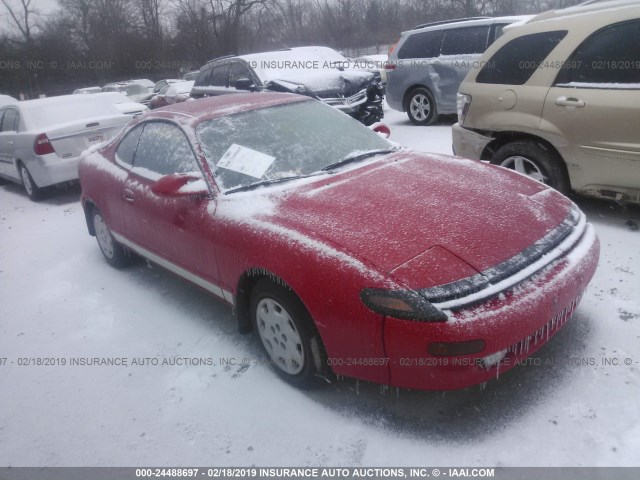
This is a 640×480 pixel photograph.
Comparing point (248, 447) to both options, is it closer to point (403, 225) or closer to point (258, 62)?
point (403, 225)

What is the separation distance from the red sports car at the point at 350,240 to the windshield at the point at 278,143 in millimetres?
13

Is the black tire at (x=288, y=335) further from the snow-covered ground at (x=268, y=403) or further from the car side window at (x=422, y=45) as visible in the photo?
the car side window at (x=422, y=45)

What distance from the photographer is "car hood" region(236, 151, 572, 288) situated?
2189mm

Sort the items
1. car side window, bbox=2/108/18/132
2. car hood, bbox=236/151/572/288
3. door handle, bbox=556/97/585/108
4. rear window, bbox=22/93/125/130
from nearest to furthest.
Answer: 1. car hood, bbox=236/151/572/288
2. door handle, bbox=556/97/585/108
3. rear window, bbox=22/93/125/130
4. car side window, bbox=2/108/18/132

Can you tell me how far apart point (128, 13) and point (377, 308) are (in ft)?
153

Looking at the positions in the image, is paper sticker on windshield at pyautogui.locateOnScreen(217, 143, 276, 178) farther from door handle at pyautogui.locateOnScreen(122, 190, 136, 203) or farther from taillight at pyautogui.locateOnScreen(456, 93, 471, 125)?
taillight at pyautogui.locateOnScreen(456, 93, 471, 125)

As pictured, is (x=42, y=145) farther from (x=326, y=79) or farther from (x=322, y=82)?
(x=326, y=79)

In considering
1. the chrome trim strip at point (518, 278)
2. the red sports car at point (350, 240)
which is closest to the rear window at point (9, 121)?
the red sports car at point (350, 240)

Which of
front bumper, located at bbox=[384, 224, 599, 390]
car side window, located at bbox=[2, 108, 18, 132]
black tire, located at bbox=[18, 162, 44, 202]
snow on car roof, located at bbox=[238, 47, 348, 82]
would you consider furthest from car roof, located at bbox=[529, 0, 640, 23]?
car side window, located at bbox=[2, 108, 18, 132]

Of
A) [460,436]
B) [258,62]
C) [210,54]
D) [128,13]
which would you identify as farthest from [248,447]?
[128,13]

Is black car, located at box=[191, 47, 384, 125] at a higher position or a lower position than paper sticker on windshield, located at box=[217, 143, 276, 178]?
higher

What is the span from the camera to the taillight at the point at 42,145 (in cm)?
689

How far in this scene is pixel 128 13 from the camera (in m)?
41.1

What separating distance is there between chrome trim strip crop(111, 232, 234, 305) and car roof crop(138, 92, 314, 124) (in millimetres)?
1002
